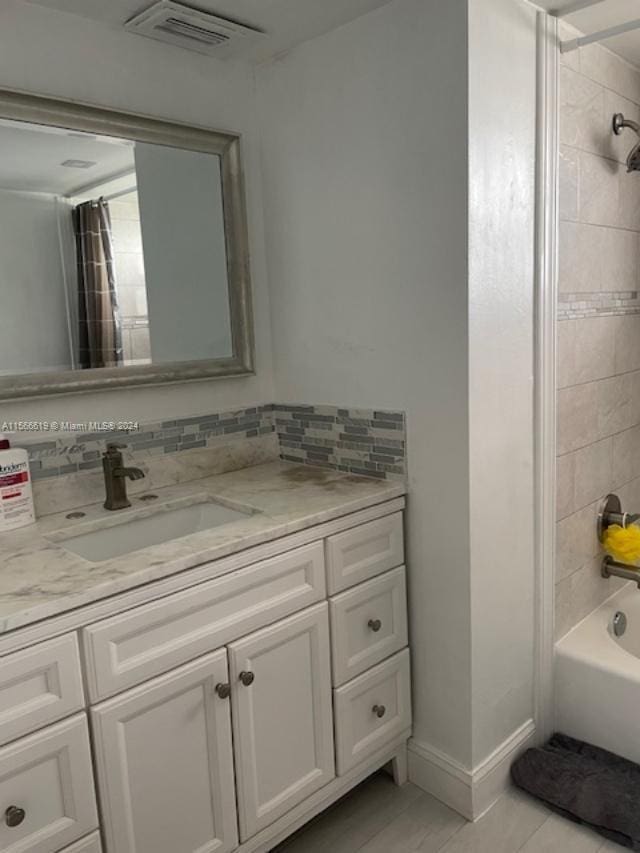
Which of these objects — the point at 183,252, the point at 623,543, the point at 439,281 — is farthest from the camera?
the point at 623,543

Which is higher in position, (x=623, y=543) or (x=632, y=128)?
(x=632, y=128)

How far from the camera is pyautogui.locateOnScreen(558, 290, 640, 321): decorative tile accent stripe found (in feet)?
6.36

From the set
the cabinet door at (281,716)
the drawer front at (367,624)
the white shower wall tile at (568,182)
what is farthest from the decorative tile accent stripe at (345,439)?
the white shower wall tile at (568,182)

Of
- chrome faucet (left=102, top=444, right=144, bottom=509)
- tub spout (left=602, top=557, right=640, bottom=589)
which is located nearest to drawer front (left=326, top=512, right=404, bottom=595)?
chrome faucet (left=102, top=444, right=144, bottom=509)

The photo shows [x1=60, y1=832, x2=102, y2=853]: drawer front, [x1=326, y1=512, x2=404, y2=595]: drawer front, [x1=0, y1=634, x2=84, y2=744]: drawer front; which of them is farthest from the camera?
[x1=326, y1=512, x2=404, y2=595]: drawer front

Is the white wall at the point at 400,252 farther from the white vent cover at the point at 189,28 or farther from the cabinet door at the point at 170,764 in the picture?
the cabinet door at the point at 170,764

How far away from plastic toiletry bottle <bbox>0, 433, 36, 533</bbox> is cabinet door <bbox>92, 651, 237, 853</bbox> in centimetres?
53

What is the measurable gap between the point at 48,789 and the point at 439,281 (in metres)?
1.33

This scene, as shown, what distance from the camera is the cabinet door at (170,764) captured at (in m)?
1.24

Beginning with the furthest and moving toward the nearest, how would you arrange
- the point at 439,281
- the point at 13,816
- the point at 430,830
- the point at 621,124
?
the point at 621,124 → the point at 430,830 → the point at 439,281 → the point at 13,816

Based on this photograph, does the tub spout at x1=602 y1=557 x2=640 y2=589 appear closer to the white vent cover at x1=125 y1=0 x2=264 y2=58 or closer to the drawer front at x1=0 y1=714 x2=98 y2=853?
the drawer front at x1=0 y1=714 x2=98 y2=853

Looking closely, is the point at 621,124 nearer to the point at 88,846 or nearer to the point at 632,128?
the point at 632,128

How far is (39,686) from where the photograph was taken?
44.7 inches

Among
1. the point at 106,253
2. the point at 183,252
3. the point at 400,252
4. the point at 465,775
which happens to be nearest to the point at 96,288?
the point at 106,253
